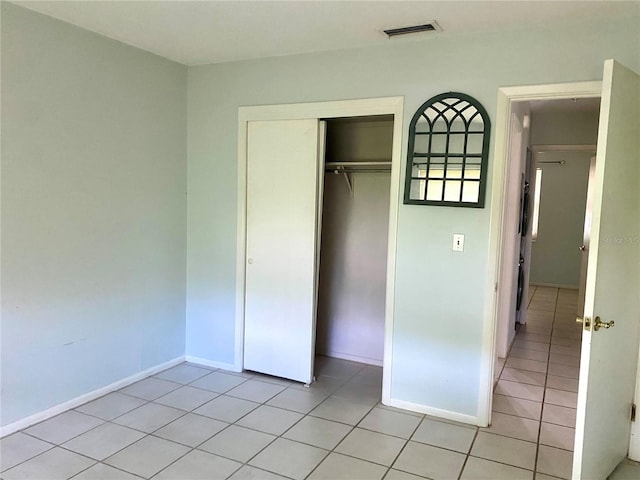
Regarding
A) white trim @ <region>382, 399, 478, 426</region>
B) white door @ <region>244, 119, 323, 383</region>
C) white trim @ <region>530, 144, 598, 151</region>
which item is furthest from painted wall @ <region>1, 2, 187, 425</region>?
white trim @ <region>530, 144, 598, 151</region>

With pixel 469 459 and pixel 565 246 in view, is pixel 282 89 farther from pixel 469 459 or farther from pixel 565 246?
pixel 565 246

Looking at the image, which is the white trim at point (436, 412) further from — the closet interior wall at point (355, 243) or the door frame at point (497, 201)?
the closet interior wall at point (355, 243)

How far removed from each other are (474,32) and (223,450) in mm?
2738

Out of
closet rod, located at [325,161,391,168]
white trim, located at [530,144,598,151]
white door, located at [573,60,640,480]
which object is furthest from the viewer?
white trim, located at [530,144,598,151]

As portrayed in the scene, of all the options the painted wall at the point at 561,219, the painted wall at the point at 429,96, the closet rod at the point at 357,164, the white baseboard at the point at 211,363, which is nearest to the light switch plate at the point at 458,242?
the painted wall at the point at 429,96

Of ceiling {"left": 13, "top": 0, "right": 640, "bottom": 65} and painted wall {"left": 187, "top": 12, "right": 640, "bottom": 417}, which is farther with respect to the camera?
painted wall {"left": 187, "top": 12, "right": 640, "bottom": 417}

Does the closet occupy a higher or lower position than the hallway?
higher

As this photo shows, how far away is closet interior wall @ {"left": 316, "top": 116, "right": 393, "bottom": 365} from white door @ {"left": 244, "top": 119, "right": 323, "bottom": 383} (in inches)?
24.2

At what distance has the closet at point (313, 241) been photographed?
346 cm

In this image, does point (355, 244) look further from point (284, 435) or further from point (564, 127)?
point (564, 127)

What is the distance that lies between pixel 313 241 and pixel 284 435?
1303 millimetres

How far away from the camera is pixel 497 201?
9.25ft

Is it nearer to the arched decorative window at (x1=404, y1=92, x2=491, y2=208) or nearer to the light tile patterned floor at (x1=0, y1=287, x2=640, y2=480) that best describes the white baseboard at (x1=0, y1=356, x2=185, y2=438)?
the light tile patterned floor at (x1=0, y1=287, x2=640, y2=480)

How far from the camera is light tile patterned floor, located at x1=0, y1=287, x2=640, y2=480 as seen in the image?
2422 mm
